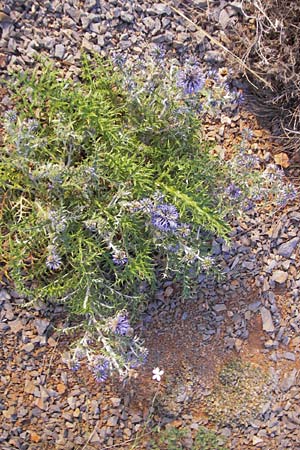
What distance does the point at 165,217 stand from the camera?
2.79m

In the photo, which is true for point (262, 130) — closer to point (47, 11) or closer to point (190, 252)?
point (190, 252)

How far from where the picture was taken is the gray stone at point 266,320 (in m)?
3.71

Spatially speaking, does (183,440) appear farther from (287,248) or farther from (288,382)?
(287,248)

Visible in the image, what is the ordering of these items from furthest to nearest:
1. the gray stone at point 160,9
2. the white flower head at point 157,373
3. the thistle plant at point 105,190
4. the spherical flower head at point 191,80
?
the gray stone at point 160,9 < the white flower head at point 157,373 < the thistle plant at point 105,190 < the spherical flower head at point 191,80

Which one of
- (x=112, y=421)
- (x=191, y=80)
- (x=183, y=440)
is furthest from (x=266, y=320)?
(x=191, y=80)

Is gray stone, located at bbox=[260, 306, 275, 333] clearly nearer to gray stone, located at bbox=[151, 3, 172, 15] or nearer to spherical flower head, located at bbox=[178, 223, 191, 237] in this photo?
spherical flower head, located at bbox=[178, 223, 191, 237]

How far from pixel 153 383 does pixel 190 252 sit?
104cm

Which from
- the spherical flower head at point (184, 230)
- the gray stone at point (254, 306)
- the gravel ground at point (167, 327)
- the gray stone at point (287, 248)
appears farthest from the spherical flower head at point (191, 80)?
the gray stone at point (254, 306)

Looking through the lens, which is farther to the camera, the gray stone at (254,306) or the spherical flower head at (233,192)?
the gray stone at (254,306)

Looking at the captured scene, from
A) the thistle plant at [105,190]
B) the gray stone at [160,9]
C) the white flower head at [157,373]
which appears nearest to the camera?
the thistle plant at [105,190]

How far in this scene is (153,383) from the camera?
358 centimetres

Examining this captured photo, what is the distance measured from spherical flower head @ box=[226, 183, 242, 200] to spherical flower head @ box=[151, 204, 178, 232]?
0.43 meters

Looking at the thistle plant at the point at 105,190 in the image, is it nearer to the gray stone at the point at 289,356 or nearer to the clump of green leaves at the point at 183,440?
the clump of green leaves at the point at 183,440

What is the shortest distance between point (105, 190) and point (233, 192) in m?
0.66
